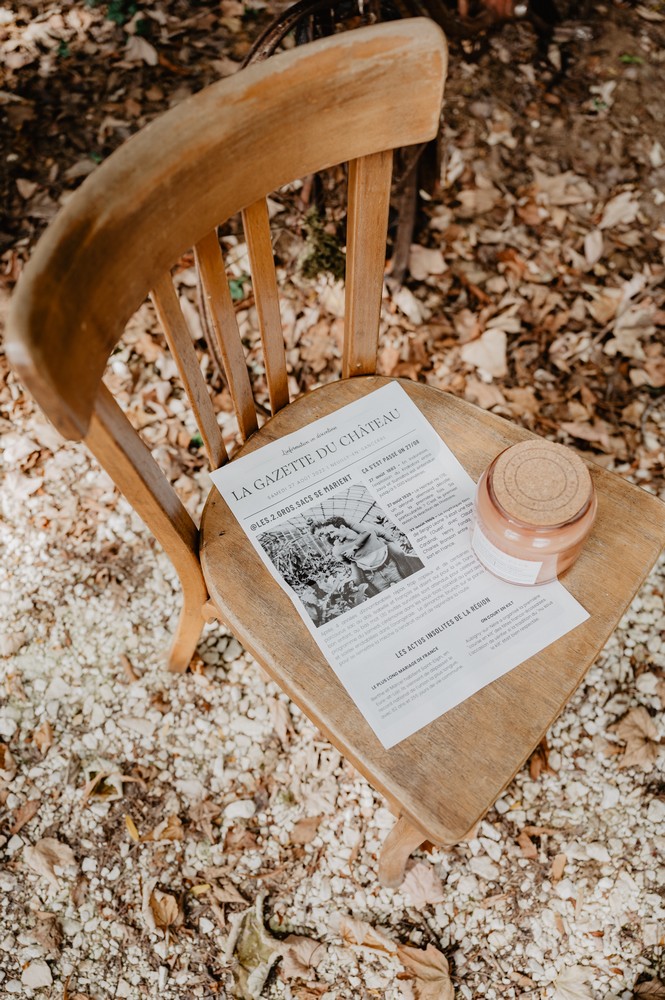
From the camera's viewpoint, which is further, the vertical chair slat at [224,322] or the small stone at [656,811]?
the small stone at [656,811]

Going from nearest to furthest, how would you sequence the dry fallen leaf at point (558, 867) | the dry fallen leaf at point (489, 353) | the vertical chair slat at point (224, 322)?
the vertical chair slat at point (224, 322)
the dry fallen leaf at point (558, 867)
the dry fallen leaf at point (489, 353)

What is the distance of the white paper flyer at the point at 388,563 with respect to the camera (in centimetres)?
103

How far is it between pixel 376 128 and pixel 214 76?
70.7 inches

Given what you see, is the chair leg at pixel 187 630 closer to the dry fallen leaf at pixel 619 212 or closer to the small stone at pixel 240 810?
the small stone at pixel 240 810

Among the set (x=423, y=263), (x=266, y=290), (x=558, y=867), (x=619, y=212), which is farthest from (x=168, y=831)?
(x=619, y=212)

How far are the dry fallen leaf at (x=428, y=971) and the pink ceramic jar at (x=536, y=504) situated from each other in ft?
2.96

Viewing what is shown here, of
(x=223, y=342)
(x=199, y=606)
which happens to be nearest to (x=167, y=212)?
(x=223, y=342)

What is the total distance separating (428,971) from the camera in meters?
1.40

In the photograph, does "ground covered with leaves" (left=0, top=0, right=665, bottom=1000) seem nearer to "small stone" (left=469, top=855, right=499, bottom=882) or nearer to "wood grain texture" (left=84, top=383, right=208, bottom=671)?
"small stone" (left=469, top=855, right=499, bottom=882)

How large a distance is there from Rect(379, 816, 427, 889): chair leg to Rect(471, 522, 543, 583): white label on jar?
0.43 metres

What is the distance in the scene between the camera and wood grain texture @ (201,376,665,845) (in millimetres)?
959

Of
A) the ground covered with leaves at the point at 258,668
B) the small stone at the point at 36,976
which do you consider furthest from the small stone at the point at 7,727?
the small stone at the point at 36,976

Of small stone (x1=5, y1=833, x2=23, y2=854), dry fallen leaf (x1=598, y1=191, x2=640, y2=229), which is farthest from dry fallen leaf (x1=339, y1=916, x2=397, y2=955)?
dry fallen leaf (x1=598, y1=191, x2=640, y2=229)

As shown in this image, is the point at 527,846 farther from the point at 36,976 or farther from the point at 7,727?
Answer: the point at 7,727
